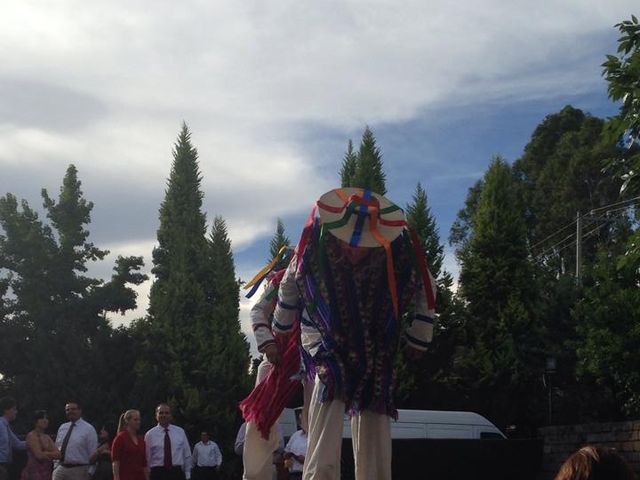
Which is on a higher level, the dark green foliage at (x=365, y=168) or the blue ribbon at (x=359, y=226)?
the dark green foliage at (x=365, y=168)

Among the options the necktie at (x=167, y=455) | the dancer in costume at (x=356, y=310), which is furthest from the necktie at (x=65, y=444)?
the dancer in costume at (x=356, y=310)

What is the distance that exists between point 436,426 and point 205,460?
4.57 meters

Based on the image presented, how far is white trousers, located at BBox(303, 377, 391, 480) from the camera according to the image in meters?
6.08

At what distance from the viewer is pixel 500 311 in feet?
88.6

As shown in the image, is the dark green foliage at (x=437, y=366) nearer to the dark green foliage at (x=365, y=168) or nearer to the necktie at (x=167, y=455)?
the dark green foliage at (x=365, y=168)

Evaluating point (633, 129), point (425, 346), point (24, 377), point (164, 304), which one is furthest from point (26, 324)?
point (425, 346)

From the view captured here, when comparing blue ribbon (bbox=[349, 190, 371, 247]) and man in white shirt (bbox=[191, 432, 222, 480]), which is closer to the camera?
blue ribbon (bbox=[349, 190, 371, 247])

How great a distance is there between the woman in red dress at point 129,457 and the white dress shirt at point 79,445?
0.59m

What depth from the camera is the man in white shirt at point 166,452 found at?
45.6ft

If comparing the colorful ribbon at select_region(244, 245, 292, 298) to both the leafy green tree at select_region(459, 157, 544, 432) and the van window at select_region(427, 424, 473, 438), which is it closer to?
the van window at select_region(427, 424, 473, 438)

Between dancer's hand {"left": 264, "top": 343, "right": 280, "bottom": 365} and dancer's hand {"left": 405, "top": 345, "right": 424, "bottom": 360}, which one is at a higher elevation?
dancer's hand {"left": 264, "top": 343, "right": 280, "bottom": 365}

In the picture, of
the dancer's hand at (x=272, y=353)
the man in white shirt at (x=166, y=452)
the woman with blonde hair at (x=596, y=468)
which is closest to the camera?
the woman with blonde hair at (x=596, y=468)

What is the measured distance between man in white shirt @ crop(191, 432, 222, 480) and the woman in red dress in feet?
21.9

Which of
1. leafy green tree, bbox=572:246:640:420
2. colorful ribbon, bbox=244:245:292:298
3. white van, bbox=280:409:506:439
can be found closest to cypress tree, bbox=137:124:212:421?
white van, bbox=280:409:506:439
